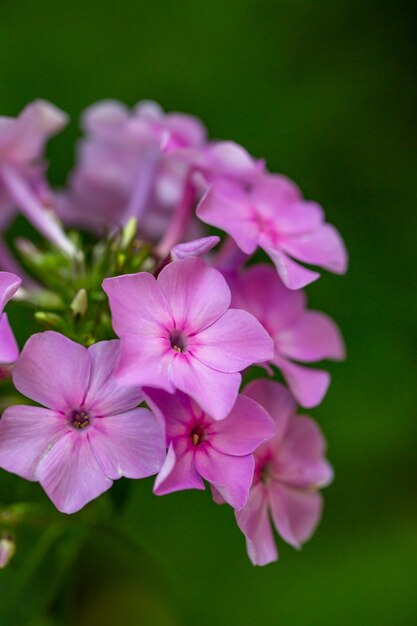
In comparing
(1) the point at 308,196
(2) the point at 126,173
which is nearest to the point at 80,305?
(2) the point at 126,173

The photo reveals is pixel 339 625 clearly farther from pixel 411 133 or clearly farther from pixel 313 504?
pixel 411 133

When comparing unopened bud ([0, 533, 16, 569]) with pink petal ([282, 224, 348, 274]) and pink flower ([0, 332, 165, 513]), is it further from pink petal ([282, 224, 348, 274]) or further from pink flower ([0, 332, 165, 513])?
pink petal ([282, 224, 348, 274])

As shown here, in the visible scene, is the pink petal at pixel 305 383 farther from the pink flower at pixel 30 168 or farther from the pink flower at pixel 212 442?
the pink flower at pixel 30 168

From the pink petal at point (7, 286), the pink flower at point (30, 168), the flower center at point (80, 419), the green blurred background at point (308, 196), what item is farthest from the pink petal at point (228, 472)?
the green blurred background at point (308, 196)

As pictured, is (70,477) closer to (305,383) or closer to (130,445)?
(130,445)

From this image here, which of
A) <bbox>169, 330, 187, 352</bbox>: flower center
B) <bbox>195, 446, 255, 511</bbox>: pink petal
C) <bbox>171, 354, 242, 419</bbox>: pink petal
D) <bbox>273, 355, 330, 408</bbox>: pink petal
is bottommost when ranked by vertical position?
<bbox>195, 446, 255, 511</bbox>: pink petal

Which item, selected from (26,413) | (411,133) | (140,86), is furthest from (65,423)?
(411,133)

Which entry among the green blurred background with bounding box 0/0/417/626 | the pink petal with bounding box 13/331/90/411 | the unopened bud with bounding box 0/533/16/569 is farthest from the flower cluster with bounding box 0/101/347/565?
the green blurred background with bounding box 0/0/417/626
